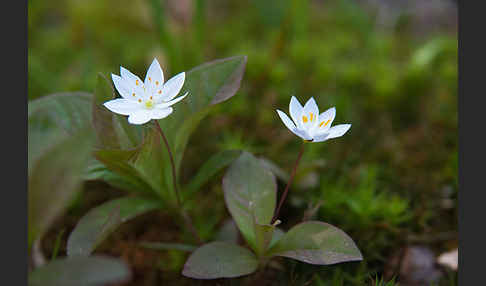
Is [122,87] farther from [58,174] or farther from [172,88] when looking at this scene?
[58,174]

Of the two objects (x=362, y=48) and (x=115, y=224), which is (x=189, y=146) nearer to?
(x=115, y=224)

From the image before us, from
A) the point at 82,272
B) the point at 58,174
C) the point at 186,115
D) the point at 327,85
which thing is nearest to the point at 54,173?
the point at 58,174

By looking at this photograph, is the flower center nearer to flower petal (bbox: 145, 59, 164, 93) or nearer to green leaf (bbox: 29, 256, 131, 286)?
A: flower petal (bbox: 145, 59, 164, 93)

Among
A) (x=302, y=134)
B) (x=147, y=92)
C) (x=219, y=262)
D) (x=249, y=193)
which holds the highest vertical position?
(x=147, y=92)

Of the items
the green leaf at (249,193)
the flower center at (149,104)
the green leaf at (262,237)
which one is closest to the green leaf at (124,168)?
the flower center at (149,104)

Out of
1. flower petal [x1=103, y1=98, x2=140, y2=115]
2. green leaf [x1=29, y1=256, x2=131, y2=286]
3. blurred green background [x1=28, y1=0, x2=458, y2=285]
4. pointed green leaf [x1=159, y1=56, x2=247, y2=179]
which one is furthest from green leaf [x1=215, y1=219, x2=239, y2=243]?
green leaf [x1=29, y1=256, x2=131, y2=286]
